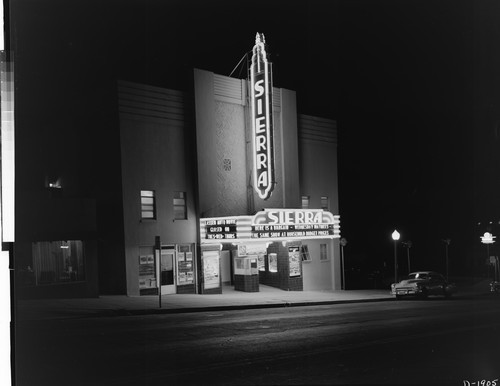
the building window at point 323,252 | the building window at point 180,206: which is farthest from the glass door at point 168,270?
the building window at point 323,252

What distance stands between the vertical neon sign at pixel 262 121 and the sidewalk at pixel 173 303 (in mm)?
4887

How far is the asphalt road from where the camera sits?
350 inches

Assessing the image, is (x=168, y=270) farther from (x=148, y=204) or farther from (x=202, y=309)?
(x=202, y=309)

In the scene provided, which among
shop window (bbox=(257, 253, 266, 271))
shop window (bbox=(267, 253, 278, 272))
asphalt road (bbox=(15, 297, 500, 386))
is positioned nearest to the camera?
asphalt road (bbox=(15, 297, 500, 386))

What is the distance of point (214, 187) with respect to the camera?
82.5ft

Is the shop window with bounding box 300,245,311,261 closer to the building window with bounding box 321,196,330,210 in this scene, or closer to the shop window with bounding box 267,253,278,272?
the shop window with bounding box 267,253,278,272

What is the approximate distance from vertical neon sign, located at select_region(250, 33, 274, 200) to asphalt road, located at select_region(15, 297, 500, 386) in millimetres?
9289

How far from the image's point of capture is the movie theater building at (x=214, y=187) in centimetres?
2295

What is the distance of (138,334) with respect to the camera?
513 inches

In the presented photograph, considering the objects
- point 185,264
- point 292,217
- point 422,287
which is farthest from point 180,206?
point 422,287

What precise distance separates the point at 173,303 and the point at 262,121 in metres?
9.73

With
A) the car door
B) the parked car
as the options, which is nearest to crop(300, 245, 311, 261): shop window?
the parked car

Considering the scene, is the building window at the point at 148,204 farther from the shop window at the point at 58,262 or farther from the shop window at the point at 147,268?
the shop window at the point at 58,262

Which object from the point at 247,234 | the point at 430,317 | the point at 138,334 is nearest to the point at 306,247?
the point at 247,234
